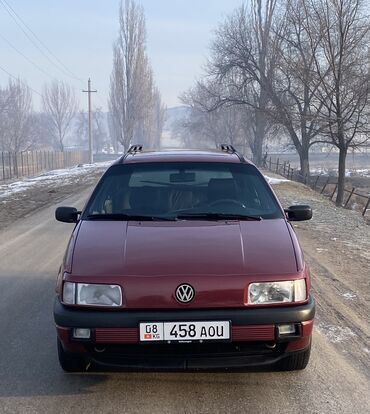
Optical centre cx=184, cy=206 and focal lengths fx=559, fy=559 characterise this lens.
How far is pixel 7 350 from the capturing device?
4.50 m

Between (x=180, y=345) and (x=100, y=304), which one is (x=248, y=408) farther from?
(x=100, y=304)

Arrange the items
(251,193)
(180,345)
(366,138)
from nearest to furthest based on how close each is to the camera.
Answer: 1. (180,345)
2. (251,193)
3. (366,138)

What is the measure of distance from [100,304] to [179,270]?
542mm

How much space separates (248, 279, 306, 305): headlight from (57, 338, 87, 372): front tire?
1241 mm

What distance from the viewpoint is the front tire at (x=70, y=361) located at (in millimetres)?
3781

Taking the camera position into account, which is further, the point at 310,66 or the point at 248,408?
the point at 310,66

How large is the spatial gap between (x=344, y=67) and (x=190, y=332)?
1786 centimetres

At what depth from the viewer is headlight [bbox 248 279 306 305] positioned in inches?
138

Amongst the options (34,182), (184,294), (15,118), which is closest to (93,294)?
(184,294)

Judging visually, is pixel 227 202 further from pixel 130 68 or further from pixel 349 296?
pixel 130 68

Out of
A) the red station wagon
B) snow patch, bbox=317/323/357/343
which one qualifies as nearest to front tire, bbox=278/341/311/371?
the red station wagon

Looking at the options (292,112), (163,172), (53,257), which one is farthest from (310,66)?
(163,172)

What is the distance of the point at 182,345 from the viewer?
3.46 metres

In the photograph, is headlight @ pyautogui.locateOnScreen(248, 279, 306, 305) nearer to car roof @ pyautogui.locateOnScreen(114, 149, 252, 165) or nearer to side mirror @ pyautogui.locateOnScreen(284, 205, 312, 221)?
side mirror @ pyautogui.locateOnScreen(284, 205, 312, 221)
